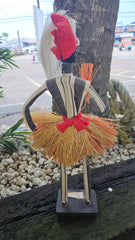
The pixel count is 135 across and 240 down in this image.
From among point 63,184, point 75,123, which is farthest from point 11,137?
point 75,123

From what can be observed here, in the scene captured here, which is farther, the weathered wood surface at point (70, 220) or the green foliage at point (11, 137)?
the green foliage at point (11, 137)

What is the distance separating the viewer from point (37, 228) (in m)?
0.62

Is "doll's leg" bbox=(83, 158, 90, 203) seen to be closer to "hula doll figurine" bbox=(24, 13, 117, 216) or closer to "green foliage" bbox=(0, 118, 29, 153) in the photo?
"hula doll figurine" bbox=(24, 13, 117, 216)

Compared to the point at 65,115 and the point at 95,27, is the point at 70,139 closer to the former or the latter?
the point at 65,115

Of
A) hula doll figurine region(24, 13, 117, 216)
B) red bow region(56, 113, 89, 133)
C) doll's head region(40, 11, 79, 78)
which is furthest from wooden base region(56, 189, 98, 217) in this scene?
doll's head region(40, 11, 79, 78)

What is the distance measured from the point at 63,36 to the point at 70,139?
0.92ft

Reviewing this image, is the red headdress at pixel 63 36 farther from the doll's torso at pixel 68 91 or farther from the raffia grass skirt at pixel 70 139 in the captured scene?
the raffia grass skirt at pixel 70 139

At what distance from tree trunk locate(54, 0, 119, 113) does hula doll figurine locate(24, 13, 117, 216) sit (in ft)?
1.54

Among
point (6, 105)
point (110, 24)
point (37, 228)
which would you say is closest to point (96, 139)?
point (37, 228)

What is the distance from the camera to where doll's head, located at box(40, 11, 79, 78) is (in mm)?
465

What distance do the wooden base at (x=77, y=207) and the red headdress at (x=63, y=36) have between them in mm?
499

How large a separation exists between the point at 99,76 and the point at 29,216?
81 cm

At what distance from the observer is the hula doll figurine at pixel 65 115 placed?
0.48 m

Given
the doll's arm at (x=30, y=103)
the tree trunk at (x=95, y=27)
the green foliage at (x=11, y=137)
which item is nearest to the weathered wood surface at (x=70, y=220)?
the doll's arm at (x=30, y=103)
